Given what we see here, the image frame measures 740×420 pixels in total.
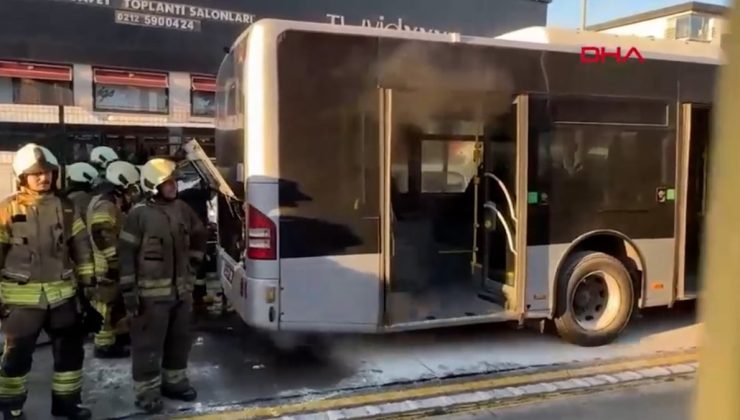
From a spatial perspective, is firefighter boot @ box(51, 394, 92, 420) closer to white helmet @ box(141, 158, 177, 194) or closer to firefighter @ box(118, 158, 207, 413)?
firefighter @ box(118, 158, 207, 413)

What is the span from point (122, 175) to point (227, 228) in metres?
1.25

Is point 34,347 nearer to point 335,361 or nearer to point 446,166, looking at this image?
point 335,361

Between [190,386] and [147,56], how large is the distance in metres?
14.6

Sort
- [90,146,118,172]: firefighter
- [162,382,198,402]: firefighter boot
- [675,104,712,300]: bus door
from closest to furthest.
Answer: [162,382,198,402]: firefighter boot, [675,104,712,300]: bus door, [90,146,118,172]: firefighter

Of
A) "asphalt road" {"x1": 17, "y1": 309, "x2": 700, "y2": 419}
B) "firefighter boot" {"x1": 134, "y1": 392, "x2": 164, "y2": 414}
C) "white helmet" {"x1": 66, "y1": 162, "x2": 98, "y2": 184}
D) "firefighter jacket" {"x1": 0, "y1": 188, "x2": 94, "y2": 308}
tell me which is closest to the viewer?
"firefighter jacket" {"x1": 0, "y1": 188, "x2": 94, "y2": 308}

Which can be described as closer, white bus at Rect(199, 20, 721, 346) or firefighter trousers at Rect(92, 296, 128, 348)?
white bus at Rect(199, 20, 721, 346)

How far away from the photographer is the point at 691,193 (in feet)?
24.7

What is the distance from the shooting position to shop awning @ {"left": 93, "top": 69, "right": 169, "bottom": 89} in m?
17.4

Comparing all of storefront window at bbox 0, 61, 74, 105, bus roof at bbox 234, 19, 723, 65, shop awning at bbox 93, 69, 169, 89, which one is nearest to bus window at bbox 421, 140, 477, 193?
bus roof at bbox 234, 19, 723, 65

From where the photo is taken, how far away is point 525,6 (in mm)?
22750

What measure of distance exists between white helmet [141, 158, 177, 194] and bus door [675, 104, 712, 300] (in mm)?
4719

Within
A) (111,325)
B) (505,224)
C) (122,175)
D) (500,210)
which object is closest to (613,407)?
(505,224)

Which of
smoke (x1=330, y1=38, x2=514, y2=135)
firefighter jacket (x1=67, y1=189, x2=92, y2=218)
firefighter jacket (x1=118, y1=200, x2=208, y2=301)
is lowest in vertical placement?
firefighter jacket (x1=118, y1=200, x2=208, y2=301)

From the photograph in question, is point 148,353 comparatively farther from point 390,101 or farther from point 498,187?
point 498,187
